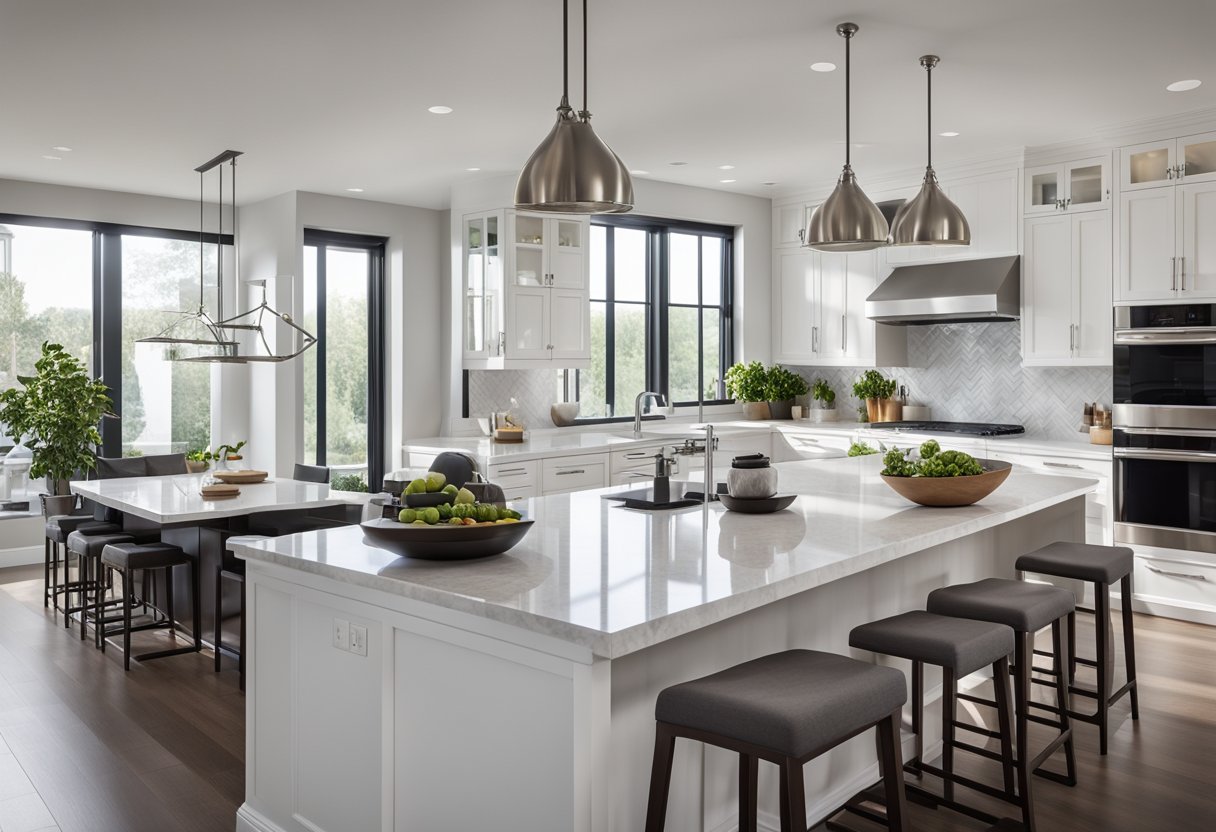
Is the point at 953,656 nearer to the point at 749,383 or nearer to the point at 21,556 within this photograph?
the point at 749,383

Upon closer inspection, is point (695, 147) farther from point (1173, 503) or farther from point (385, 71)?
point (1173, 503)

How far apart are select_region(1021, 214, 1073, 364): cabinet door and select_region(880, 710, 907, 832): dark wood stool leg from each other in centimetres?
460

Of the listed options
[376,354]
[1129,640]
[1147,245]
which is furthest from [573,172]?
[376,354]

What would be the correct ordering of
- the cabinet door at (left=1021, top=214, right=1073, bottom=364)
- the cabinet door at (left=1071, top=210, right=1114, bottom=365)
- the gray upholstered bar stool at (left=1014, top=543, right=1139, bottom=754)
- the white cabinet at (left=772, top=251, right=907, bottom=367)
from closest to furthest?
the gray upholstered bar stool at (left=1014, top=543, right=1139, bottom=754) < the cabinet door at (left=1071, top=210, right=1114, bottom=365) < the cabinet door at (left=1021, top=214, right=1073, bottom=364) < the white cabinet at (left=772, top=251, right=907, bottom=367)

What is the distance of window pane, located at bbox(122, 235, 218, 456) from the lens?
Result: 7266 millimetres

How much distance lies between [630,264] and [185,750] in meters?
5.08

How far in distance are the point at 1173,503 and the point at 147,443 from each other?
6.91m

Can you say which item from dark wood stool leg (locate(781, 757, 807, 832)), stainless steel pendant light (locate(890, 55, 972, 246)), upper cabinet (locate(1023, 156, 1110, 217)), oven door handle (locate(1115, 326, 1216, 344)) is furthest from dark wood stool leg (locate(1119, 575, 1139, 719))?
upper cabinet (locate(1023, 156, 1110, 217))

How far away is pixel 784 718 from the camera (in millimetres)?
1922

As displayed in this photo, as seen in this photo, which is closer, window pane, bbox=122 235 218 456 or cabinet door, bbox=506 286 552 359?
cabinet door, bbox=506 286 552 359

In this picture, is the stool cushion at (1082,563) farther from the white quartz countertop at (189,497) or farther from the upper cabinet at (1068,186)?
the white quartz countertop at (189,497)

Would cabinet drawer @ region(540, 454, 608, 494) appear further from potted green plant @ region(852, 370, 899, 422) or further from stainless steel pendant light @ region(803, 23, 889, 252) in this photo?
stainless steel pendant light @ region(803, 23, 889, 252)

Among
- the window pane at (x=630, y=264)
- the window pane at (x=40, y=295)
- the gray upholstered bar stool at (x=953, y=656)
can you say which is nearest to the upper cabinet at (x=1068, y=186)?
the window pane at (x=630, y=264)

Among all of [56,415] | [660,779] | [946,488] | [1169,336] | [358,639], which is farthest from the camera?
[56,415]
